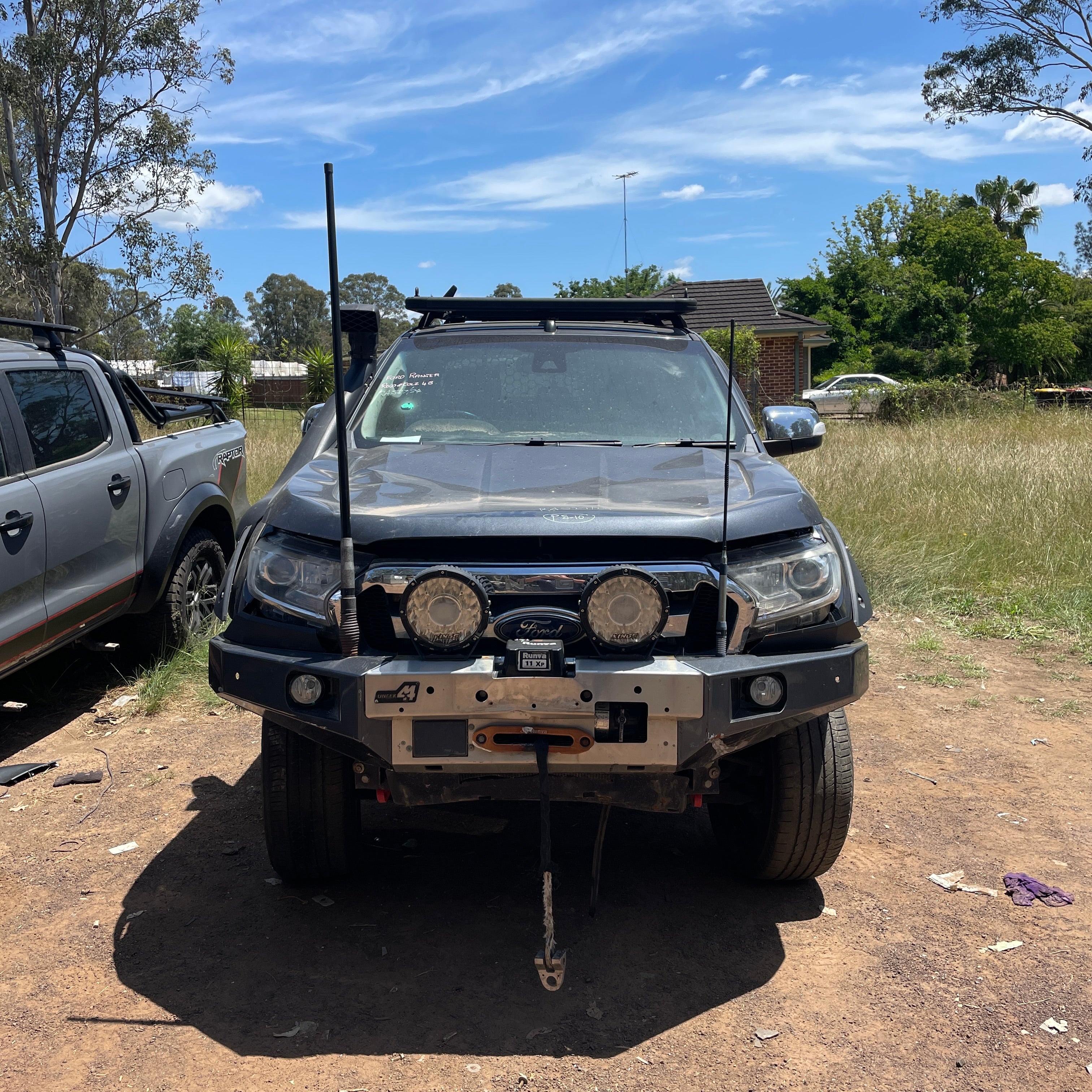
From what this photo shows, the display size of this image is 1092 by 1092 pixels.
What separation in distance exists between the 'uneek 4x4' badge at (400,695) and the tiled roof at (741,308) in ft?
85.0

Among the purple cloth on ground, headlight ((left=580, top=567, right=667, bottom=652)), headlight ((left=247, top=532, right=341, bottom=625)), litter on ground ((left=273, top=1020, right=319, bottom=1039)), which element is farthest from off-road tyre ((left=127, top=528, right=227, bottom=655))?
the purple cloth on ground

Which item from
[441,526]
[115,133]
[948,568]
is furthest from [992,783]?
[115,133]

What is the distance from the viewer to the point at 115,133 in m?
21.8

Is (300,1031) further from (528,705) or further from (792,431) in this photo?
(792,431)

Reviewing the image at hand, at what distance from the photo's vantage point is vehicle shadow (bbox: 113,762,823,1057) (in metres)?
2.59

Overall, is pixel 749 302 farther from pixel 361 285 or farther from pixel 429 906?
pixel 361 285

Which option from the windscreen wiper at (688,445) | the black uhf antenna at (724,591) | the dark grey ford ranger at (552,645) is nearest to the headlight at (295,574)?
the dark grey ford ranger at (552,645)

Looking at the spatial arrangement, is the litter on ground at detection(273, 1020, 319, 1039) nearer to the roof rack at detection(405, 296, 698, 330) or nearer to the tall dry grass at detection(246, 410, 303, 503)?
the roof rack at detection(405, 296, 698, 330)

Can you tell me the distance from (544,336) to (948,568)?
4.61 meters

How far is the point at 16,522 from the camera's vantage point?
409 cm

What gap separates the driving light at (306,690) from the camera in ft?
8.36

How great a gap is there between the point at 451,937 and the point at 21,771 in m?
2.35

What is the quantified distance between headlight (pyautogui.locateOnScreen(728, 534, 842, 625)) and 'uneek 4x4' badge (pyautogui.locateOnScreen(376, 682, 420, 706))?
858 mm

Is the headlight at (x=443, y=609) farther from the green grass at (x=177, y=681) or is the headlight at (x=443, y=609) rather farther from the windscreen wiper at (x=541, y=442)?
the green grass at (x=177, y=681)
